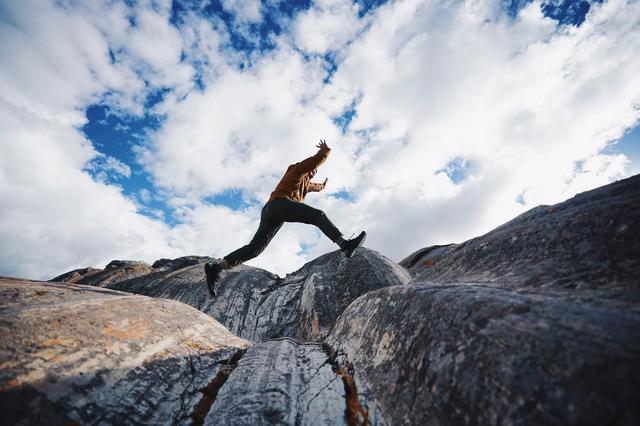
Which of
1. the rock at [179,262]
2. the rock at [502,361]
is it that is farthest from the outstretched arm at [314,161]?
the rock at [179,262]

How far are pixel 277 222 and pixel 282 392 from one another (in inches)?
144

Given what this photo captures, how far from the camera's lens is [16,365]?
5.90 feet

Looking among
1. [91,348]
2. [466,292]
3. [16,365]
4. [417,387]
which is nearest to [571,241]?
[466,292]

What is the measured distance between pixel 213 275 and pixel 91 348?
3.60 m

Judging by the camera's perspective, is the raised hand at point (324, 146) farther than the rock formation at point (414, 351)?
Yes

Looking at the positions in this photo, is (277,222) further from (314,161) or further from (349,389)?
(349,389)

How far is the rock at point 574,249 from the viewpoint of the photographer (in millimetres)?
1850

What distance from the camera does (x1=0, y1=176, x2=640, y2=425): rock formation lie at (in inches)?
51.2

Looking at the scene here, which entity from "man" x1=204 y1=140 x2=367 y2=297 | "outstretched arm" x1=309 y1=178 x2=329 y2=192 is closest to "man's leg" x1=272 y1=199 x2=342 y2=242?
"man" x1=204 y1=140 x2=367 y2=297

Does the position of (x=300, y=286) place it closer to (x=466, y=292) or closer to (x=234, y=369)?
(x=234, y=369)

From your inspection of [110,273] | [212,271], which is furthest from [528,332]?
[110,273]

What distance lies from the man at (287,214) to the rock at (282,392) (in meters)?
2.43

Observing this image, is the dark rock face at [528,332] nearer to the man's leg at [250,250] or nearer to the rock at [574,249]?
the rock at [574,249]

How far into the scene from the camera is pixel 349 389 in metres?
2.34
